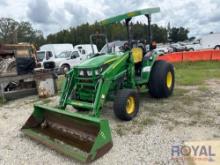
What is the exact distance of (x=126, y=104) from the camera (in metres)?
5.50

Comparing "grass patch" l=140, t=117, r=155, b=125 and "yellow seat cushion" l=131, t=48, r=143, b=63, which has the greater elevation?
"yellow seat cushion" l=131, t=48, r=143, b=63

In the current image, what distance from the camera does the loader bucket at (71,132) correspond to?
13.6ft

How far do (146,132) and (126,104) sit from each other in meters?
0.69

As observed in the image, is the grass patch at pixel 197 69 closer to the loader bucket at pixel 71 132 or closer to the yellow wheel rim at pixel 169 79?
the yellow wheel rim at pixel 169 79

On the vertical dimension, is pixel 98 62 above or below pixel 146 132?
above

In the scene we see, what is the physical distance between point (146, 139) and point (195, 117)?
4.75 ft

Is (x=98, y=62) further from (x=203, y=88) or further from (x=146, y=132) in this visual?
(x=203, y=88)

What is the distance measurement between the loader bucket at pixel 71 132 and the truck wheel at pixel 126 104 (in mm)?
957

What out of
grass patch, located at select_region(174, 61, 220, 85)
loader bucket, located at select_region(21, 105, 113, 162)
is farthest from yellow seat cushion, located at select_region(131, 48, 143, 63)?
grass patch, located at select_region(174, 61, 220, 85)

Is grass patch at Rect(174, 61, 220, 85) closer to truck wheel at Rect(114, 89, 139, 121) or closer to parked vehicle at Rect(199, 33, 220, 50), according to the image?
truck wheel at Rect(114, 89, 139, 121)

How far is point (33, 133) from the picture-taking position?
5.13m

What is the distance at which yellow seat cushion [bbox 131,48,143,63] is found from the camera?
6.65 m

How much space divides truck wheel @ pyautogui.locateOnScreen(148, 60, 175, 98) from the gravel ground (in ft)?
Answer: 0.66

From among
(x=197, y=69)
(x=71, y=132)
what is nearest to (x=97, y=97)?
(x=71, y=132)
